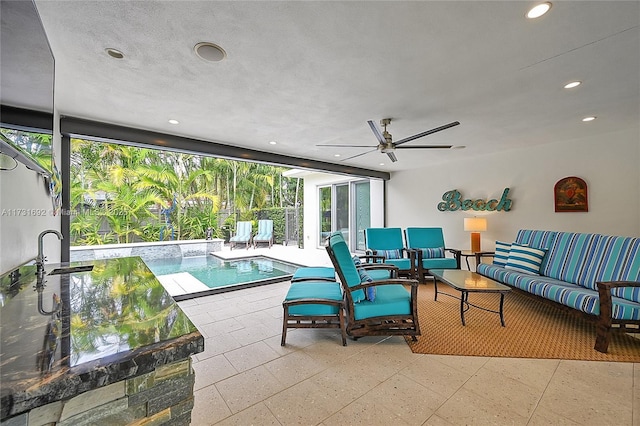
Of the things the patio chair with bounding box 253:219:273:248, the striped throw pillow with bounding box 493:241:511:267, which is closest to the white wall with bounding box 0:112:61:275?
the striped throw pillow with bounding box 493:241:511:267

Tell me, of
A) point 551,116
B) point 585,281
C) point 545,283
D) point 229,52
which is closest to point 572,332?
point 545,283

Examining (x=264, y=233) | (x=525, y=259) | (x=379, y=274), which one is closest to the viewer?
(x=379, y=274)

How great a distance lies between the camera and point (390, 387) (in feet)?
6.37

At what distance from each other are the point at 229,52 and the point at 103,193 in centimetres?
714

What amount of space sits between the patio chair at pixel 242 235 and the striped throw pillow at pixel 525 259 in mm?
7437

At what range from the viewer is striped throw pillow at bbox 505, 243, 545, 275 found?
144 inches

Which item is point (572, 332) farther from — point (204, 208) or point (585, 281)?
point (204, 208)

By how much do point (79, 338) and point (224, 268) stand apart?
6.11 metres

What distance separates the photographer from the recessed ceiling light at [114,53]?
1839 mm

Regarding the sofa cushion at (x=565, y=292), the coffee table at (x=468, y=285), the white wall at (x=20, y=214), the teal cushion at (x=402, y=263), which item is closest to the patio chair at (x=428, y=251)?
the teal cushion at (x=402, y=263)

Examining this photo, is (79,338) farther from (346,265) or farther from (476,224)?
(476,224)

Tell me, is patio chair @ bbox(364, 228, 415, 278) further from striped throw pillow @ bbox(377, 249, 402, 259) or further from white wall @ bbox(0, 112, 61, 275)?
white wall @ bbox(0, 112, 61, 275)

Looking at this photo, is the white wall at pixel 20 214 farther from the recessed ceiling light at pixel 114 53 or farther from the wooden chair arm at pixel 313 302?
the wooden chair arm at pixel 313 302

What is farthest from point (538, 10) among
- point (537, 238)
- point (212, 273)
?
point (212, 273)
